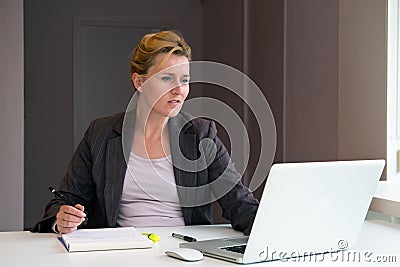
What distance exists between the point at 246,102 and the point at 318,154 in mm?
1126

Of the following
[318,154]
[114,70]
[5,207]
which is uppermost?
[114,70]

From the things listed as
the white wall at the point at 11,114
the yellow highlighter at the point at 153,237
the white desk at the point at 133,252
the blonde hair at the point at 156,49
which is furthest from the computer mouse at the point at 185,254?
the white wall at the point at 11,114

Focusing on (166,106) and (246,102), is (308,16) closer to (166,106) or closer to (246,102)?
(246,102)

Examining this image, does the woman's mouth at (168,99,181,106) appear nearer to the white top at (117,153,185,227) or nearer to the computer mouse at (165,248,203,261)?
the white top at (117,153,185,227)

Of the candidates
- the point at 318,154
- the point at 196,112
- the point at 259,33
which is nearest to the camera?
the point at 318,154

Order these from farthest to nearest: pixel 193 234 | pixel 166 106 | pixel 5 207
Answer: pixel 5 207
pixel 166 106
pixel 193 234

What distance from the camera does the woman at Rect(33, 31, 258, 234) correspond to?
6.77 feet

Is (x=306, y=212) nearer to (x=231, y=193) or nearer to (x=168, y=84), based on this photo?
(x=231, y=193)

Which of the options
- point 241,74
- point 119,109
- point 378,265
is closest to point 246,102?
point 241,74

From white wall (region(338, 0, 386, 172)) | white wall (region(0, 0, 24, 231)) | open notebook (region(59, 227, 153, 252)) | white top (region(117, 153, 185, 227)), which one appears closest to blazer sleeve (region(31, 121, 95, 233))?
white top (region(117, 153, 185, 227))

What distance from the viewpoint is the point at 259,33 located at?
14.5 ft

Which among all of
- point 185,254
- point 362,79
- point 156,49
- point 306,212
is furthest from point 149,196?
point 362,79

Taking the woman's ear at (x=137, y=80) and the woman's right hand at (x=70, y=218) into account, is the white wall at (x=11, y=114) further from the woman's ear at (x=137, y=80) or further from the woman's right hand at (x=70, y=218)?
the woman's right hand at (x=70, y=218)

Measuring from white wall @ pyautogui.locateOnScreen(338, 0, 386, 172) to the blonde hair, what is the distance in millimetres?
1155
